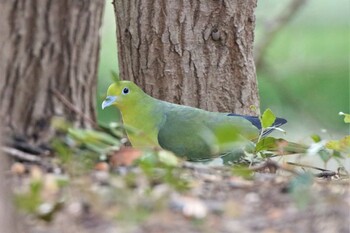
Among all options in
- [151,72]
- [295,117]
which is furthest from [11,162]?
[295,117]

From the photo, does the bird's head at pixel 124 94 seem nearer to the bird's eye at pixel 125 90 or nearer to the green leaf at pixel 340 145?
the bird's eye at pixel 125 90

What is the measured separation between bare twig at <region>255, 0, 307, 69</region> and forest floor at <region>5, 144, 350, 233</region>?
4692 millimetres

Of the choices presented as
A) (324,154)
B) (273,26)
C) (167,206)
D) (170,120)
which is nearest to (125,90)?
(170,120)

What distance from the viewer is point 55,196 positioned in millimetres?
2633

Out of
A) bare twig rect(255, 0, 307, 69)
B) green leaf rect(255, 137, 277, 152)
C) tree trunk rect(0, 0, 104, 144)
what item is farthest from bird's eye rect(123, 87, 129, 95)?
bare twig rect(255, 0, 307, 69)

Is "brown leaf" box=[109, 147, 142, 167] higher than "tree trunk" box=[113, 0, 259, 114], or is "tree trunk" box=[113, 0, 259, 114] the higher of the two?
"tree trunk" box=[113, 0, 259, 114]

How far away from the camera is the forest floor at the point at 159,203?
249cm

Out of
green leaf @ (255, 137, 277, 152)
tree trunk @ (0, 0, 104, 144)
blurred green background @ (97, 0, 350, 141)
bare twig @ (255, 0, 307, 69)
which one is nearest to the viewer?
tree trunk @ (0, 0, 104, 144)

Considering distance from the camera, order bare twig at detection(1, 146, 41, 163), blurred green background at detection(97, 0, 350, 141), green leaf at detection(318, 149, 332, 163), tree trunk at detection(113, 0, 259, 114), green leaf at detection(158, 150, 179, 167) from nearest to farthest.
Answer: green leaf at detection(158, 150, 179, 167) < bare twig at detection(1, 146, 41, 163) < green leaf at detection(318, 149, 332, 163) < tree trunk at detection(113, 0, 259, 114) < blurred green background at detection(97, 0, 350, 141)

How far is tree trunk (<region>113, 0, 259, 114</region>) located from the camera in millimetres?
4379

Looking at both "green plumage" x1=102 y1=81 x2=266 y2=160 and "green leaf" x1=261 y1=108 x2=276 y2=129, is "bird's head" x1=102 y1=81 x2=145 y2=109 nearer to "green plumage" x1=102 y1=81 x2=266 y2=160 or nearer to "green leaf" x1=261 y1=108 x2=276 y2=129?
"green plumage" x1=102 y1=81 x2=266 y2=160

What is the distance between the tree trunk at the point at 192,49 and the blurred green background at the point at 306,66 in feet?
10.1

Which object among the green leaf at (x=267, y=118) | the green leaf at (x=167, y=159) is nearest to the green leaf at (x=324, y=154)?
the green leaf at (x=267, y=118)

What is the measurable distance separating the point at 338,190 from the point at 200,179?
43 centimetres
